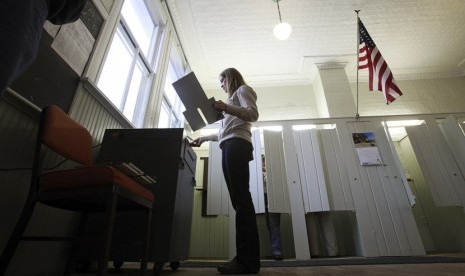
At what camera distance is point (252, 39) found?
4.20 metres

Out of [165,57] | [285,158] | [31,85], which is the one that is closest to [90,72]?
[31,85]

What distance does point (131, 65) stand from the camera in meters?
2.54

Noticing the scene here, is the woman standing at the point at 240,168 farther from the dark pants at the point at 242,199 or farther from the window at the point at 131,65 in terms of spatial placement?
the window at the point at 131,65

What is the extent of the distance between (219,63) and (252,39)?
820 mm

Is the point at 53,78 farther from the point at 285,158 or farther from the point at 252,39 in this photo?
the point at 252,39

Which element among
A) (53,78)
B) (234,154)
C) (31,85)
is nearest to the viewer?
(31,85)

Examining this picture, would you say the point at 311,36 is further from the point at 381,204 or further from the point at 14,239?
the point at 14,239

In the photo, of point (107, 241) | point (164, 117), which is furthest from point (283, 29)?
point (107, 241)

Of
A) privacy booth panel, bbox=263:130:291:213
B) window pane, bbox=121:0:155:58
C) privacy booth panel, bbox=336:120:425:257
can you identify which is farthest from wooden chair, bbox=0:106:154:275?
privacy booth panel, bbox=336:120:425:257

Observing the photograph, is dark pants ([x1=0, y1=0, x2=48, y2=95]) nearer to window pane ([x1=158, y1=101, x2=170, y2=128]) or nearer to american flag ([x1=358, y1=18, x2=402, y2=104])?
window pane ([x1=158, y1=101, x2=170, y2=128])

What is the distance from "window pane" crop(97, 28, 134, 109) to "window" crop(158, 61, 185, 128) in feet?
3.45

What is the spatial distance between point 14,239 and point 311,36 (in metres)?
4.47

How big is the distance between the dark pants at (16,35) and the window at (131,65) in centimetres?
151

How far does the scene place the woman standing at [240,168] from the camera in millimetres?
1396
